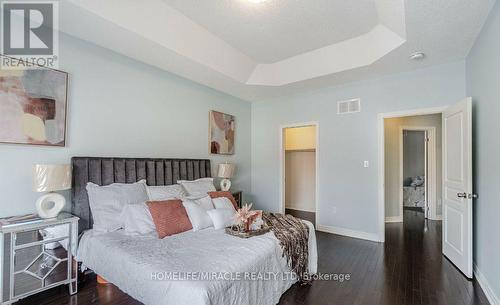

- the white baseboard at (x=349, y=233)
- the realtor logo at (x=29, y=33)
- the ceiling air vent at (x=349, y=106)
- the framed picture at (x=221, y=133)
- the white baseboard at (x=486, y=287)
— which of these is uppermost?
the realtor logo at (x=29, y=33)

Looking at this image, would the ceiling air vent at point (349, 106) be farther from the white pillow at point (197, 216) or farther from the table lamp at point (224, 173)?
the white pillow at point (197, 216)

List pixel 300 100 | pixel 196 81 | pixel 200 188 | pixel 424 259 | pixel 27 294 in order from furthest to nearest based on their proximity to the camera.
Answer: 1. pixel 300 100
2. pixel 196 81
3. pixel 200 188
4. pixel 424 259
5. pixel 27 294

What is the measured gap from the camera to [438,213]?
5.09 meters

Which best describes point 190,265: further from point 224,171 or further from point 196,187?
point 224,171

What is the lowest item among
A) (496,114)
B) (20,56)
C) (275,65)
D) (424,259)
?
(424,259)

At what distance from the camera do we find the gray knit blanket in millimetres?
2236

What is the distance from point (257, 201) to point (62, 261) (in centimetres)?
369

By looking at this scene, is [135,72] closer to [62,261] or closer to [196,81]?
[196,81]

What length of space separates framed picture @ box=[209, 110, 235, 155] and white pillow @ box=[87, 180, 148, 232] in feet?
6.35

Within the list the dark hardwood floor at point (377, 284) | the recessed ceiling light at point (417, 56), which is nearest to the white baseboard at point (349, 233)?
the dark hardwood floor at point (377, 284)

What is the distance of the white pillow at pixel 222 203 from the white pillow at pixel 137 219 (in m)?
0.75

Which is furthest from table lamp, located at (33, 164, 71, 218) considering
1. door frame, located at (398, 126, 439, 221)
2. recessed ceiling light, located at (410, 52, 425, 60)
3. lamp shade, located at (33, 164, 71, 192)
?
door frame, located at (398, 126, 439, 221)

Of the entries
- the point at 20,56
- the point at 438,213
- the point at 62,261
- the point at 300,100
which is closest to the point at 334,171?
the point at 300,100

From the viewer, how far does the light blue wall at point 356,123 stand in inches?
136
